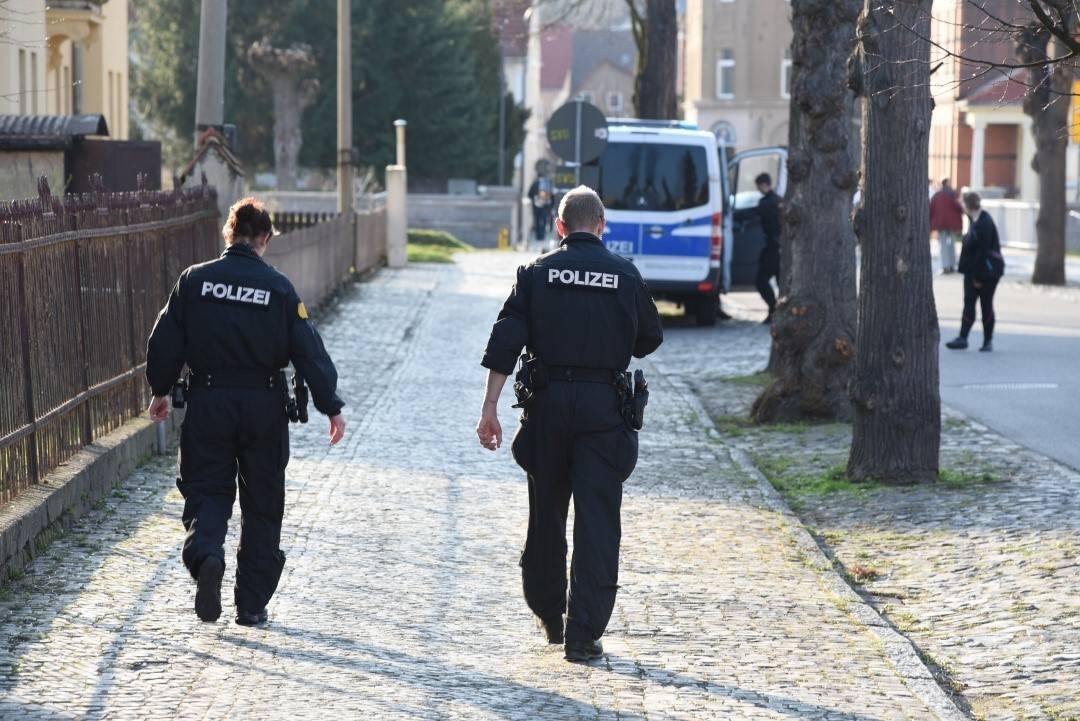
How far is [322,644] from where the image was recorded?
22.5 ft

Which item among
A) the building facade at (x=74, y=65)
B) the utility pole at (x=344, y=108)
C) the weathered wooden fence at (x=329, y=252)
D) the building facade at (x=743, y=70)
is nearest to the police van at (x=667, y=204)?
the weathered wooden fence at (x=329, y=252)

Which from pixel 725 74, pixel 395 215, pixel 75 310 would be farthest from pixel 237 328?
pixel 725 74

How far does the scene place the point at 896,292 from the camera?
35.1 feet

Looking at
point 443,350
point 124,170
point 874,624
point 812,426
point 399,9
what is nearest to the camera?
point 874,624

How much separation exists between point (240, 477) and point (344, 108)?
2489 centimetres

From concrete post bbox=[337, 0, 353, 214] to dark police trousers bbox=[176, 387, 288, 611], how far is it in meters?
24.1

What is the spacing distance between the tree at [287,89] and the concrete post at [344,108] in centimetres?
2643

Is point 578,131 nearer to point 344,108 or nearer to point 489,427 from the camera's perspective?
point 344,108

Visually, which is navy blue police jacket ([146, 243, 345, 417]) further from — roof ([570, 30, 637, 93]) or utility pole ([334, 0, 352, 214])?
roof ([570, 30, 637, 93])

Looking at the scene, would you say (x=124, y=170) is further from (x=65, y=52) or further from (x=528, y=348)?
(x=65, y=52)

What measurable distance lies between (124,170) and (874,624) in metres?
10.6

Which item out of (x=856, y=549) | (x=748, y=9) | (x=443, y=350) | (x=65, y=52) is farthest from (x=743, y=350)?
Answer: (x=748, y=9)

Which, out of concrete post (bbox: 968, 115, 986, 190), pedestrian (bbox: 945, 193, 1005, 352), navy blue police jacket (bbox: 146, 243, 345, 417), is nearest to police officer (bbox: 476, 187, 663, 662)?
navy blue police jacket (bbox: 146, 243, 345, 417)

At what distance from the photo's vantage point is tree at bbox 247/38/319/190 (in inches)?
2296
